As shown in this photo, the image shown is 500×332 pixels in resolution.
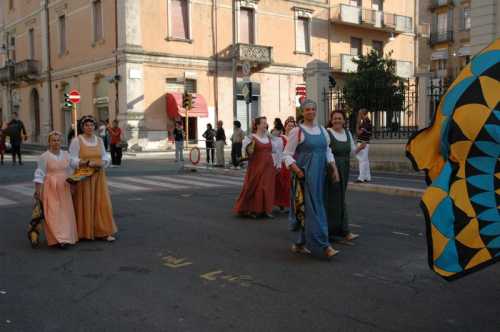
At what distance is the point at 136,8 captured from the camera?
2838cm

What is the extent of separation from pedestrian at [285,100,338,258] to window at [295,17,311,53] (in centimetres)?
3005

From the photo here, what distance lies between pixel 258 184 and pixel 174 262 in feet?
10.3

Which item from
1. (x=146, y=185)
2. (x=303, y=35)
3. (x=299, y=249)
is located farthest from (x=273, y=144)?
(x=303, y=35)

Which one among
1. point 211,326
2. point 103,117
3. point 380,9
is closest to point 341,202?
point 211,326

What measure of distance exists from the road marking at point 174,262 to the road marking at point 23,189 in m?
6.90

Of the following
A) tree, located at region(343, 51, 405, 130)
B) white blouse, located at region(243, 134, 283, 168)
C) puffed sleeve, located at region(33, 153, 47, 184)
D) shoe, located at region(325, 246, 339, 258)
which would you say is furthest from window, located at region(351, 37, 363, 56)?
shoe, located at region(325, 246, 339, 258)

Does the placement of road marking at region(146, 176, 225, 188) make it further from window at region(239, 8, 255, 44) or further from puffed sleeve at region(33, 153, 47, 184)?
window at region(239, 8, 255, 44)

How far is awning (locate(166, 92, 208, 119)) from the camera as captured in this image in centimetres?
2920

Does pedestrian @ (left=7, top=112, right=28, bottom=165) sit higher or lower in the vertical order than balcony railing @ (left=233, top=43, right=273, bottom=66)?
lower

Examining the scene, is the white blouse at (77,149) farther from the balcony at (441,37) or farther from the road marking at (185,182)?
the balcony at (441,37)

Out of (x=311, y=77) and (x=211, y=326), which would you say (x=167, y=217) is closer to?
(x=211, y=326)

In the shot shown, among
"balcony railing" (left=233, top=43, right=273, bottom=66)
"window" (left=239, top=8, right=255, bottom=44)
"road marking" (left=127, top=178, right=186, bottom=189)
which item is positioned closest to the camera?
"road marking" (left=127, top=178, right=186, bottom=189)

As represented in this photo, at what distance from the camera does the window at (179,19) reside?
98.2ft

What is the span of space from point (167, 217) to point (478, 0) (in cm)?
1217
